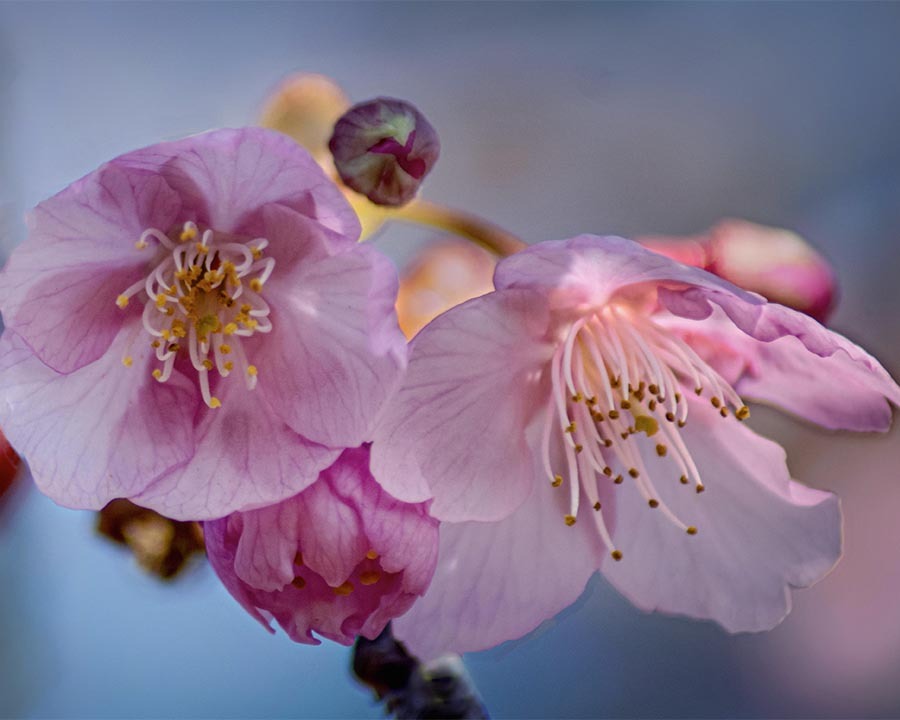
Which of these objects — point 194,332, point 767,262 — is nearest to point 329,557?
point 194,332

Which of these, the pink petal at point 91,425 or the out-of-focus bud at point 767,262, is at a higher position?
the out-of-focus bud at point 767,262

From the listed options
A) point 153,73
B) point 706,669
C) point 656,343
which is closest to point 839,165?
point 706,669

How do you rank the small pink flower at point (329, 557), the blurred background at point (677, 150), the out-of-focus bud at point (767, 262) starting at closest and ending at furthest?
the small pink flower at point (329, 557), the out-of-focus bud at point (767, 262), the blurred background at point (677, 150)

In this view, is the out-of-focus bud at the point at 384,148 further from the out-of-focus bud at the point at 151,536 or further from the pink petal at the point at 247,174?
the out-of-focus bud at the point at 151,536

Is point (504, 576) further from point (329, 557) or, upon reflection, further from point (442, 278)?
point (442, 278)

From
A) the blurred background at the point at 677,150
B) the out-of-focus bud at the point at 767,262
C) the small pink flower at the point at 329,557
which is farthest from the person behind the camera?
the blurred background at the point at 677,150

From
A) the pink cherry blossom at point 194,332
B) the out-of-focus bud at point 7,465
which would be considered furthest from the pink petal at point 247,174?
the out-of-focus bud at point 7,465

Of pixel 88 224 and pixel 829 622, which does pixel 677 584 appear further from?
pixel 829 622
